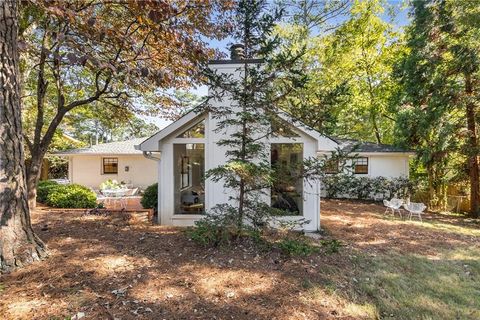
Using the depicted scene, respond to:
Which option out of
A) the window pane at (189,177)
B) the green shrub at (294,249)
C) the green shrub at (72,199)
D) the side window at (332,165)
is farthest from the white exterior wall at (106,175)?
the side window at (332,165)

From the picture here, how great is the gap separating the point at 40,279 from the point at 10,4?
339 centimetres

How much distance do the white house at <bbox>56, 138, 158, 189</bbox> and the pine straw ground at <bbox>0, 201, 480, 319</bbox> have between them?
40.7 feet

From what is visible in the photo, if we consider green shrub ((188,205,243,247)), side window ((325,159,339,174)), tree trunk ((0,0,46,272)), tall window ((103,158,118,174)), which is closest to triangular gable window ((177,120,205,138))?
green shrub ((188,205,243,247))

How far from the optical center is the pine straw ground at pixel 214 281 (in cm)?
304

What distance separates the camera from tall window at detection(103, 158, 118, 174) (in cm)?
1855

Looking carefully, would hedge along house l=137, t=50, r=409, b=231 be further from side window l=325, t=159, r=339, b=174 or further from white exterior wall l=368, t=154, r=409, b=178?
white exterior wall l=368, t=154, r=409, b=178

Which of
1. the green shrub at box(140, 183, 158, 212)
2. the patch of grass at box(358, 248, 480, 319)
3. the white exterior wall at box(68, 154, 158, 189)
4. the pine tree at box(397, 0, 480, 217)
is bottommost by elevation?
the patch of grass at box(358, 248, 480, 319)

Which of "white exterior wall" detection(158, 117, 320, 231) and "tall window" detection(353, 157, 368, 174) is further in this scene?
"tall window" detection(353, 157, 368, 174)

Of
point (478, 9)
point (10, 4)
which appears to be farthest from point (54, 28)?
point (478, 9)

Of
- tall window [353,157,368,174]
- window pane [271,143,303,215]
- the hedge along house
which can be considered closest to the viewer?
window pane [271,143,303,215]

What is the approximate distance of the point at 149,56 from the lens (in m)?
7.28

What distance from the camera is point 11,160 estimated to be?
3393 millimetres

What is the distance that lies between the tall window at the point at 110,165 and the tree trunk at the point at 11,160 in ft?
52.7

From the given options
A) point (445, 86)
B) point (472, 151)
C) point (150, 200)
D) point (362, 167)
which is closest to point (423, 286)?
point (150, 200)
